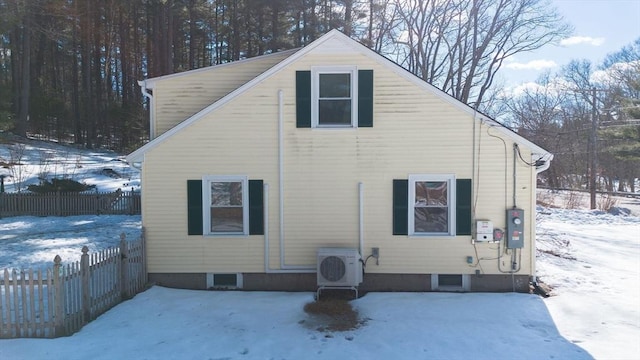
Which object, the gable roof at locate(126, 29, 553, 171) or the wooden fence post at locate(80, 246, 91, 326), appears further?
the gable roof at locate(126, 29, 553, 171)

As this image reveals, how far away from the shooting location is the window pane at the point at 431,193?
8938mm

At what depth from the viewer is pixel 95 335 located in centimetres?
631

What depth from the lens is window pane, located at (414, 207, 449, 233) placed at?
352 inches

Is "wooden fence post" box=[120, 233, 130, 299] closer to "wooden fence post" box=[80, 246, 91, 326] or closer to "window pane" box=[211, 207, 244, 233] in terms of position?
"wooden fence post" box=[80, 246, 91, 326]

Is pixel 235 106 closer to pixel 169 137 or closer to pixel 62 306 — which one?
pixel 169 137

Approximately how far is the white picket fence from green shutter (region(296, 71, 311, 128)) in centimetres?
423

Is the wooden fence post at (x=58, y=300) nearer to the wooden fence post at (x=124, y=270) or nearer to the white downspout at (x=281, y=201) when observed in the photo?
the wooden fence post at (x=124, y=270)

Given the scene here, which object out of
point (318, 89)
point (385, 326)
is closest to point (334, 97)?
point (318, 89)

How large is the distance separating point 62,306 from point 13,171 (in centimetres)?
1946

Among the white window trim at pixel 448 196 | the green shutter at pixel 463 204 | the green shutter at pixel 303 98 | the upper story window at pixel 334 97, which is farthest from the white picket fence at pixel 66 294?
the green shutter at pixel 463 204

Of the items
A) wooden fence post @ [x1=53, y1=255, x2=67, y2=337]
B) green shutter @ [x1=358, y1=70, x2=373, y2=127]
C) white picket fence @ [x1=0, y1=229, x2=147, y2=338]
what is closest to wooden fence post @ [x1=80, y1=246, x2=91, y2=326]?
white picket fence @ [x1=0, y1=229, x2=147, y2=338]

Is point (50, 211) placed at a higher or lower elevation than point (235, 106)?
lower

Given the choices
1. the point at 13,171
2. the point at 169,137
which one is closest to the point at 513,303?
the point at 169,137

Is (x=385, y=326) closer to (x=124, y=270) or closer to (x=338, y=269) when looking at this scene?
(x=338, y=269)
